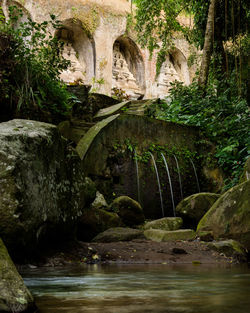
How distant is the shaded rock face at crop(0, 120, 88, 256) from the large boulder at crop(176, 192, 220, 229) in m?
2.93

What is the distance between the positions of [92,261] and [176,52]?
67.5 feet

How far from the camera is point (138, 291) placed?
97.0 inches

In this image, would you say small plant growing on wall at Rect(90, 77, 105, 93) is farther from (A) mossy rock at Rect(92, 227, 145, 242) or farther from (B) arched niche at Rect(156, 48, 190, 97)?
(A) mossy rock at Rect(92, 227, 145, 242)

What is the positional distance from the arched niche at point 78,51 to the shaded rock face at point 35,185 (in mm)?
15361

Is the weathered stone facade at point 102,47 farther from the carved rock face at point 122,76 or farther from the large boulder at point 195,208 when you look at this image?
the large boulder at point 195,208

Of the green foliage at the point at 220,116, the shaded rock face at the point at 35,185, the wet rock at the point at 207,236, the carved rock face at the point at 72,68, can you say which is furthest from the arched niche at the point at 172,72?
the shaded rock face at the point at 35,185

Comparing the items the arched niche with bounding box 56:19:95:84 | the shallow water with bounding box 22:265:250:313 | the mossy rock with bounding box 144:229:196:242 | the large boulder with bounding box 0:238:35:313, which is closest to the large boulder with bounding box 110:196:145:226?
the mossy rock with bounding box 144:229:196:242

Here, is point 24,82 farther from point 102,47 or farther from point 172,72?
point 172,72

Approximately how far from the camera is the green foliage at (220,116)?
9.10 metres

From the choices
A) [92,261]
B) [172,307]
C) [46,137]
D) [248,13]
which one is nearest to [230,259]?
[92,261]

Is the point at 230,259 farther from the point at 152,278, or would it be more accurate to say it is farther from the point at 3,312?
the point at 3,312

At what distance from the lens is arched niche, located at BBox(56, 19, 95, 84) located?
19.5 m

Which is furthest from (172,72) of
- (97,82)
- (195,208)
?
(195,208)

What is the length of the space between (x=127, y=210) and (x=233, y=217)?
7.20ft
